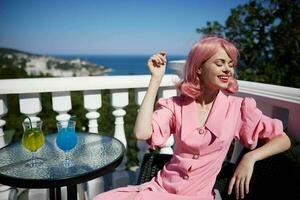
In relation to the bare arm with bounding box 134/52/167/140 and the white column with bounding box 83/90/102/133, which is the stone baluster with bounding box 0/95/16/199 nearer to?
the white column with bounding box 83/90/102/133

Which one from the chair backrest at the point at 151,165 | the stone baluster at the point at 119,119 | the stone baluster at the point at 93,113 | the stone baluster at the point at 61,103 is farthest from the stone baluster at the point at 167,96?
the stone baluster at the point at 61,103

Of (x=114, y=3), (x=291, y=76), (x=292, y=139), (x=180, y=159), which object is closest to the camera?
(x=180, y=159)

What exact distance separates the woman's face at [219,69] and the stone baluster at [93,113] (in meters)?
0.98

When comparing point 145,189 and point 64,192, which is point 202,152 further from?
point 64,192

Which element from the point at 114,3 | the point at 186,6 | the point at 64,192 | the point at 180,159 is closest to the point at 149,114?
the point at 180,159

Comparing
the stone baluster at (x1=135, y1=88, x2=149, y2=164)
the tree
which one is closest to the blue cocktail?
the stone baluster at (x1=135, y1=88, x2=149, y2=164)

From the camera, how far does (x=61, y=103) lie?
222cm

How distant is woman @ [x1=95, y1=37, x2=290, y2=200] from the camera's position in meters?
1.54

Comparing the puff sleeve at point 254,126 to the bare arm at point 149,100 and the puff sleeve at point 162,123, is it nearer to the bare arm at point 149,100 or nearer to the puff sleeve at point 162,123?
the puff sleeve at point 162,123

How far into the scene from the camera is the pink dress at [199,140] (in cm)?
155

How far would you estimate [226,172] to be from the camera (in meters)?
1.71

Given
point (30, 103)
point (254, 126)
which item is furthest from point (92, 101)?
point (254, 126)

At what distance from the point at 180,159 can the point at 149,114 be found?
0.30 metres

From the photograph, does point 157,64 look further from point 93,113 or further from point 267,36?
point 267,36
